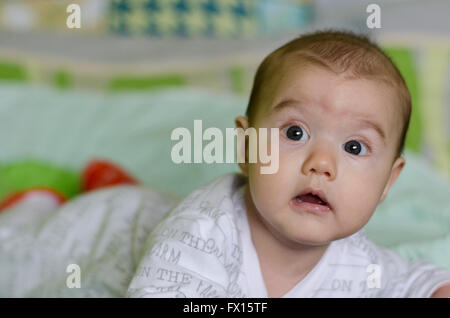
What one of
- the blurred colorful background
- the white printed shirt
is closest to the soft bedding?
the blurred colorful background

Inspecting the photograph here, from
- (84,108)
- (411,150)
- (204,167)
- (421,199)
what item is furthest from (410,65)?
(84,108)

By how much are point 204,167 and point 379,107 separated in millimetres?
653

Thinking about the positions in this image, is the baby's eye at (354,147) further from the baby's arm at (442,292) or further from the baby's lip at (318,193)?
the baby's arm at (442,292)

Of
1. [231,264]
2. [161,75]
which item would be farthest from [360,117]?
[161,75]

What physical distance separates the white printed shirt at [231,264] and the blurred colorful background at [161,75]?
0.43 meters

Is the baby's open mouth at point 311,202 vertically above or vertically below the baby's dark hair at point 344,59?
below

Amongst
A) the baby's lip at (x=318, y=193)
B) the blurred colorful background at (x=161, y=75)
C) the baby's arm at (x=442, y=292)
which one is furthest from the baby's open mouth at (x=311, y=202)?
the blurred colorful background at (x=161, y=75)

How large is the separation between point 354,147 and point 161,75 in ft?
3.92

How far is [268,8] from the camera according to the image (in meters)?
2.08

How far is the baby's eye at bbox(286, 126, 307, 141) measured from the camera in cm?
71

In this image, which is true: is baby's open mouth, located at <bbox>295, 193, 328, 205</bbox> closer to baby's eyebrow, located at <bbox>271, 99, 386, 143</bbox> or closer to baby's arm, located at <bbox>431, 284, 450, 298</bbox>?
baby's eyebrow, located at <bbox>271, 99, 386, 143</bbox>

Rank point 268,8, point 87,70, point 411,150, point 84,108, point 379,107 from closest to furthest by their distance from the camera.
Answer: point 379,107 → point 411,150 → point 84,108 → point 87,70 → point 268,8

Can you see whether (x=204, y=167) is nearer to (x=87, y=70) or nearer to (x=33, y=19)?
(x=87, y=70)

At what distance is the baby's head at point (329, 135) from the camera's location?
703mm
